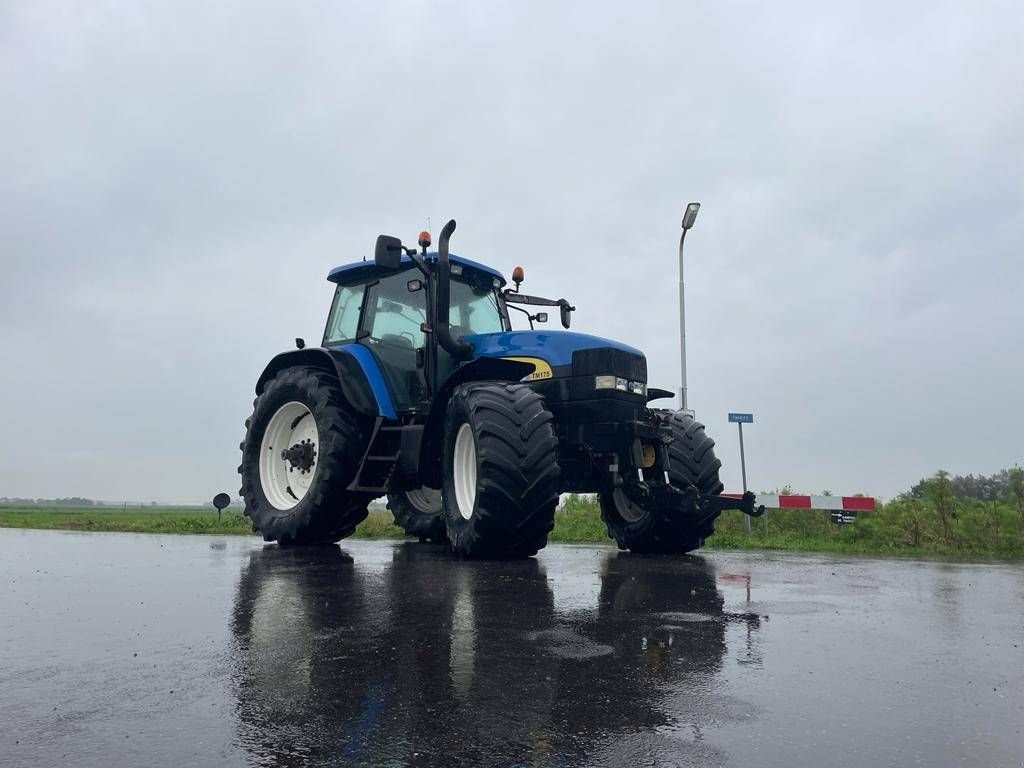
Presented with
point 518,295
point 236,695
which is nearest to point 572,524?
point 518,295

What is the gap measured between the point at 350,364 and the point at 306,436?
54.6 inches

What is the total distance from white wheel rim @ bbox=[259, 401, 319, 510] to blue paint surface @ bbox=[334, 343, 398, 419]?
114 cm

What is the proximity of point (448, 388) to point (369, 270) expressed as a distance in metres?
2.24

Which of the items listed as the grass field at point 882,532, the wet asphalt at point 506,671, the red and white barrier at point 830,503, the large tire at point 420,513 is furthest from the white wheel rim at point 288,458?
the red and white barrier at point 830,503

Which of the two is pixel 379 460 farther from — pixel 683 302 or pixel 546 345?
pixel 683 302

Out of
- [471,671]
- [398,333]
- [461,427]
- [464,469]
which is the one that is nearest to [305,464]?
[398,333]

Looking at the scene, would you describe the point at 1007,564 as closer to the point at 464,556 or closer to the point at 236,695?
the point at 464,556

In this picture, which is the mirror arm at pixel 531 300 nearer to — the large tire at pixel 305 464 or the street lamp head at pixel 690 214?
the large tire at pixel 305 464

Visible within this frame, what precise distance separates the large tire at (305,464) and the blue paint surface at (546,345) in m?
1.72

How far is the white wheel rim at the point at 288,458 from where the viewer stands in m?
8.53

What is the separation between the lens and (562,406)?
22.0 feet

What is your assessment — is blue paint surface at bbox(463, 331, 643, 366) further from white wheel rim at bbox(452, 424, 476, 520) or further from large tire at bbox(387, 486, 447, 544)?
large tire at bbox(387, 486, 447, 544)

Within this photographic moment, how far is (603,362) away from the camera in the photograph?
6.53 metres

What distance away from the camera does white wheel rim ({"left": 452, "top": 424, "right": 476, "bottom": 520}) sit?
661cm
